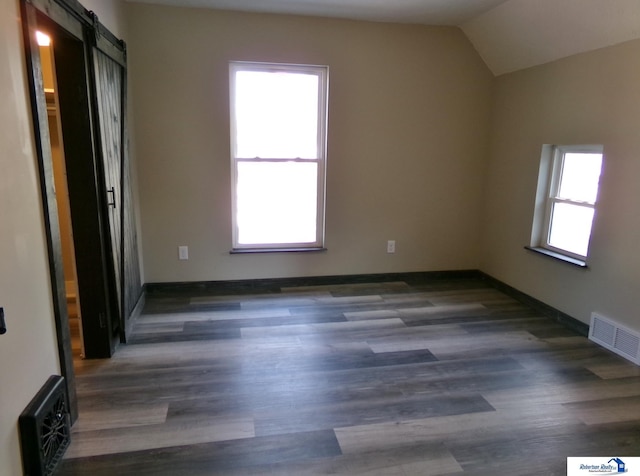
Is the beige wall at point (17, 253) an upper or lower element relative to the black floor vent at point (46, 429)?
upper

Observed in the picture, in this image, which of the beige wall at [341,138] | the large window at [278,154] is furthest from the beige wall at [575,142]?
the large window at [278,154]

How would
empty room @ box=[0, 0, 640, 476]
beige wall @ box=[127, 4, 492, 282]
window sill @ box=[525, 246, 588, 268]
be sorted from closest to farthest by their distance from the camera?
1. empty room @ box=[0, 0, 640, 476]
2. window sill @ box=[525, 246, 588, 268]
3. beige wall @ box=[127, 4, 492, 282]

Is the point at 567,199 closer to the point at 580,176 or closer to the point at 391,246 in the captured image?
the point at 580,176

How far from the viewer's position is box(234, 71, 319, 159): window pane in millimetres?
3617

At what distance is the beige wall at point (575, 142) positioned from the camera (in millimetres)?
2676

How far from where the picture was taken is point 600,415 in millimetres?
2104

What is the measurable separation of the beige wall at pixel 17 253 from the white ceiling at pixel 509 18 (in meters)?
2.14

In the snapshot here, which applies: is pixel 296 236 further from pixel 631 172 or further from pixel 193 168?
pixel 631 172

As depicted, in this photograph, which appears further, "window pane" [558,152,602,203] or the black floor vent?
"window pane" [558,152,602,203]

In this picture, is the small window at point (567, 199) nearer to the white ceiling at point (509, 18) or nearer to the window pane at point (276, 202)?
the white ceiling at point (509, 18)

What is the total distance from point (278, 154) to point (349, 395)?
231 cm

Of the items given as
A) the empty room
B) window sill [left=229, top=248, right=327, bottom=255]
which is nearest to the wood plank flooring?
the empty room

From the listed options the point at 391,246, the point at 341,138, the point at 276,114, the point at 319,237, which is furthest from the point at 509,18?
the point at 319,237

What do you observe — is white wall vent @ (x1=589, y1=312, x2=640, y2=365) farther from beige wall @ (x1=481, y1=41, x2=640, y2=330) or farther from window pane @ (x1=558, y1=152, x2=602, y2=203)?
window pane @ (x1=558, y1=152, x2=602, y2=203)
